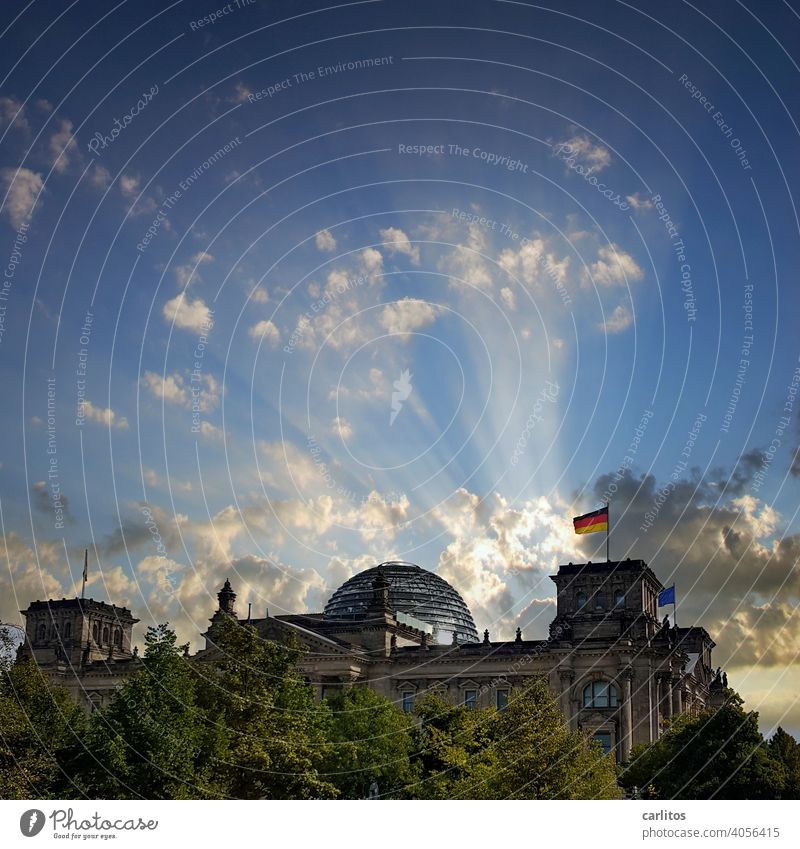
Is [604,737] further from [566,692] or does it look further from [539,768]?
[539,768]

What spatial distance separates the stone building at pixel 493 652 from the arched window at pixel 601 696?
97 millimetres

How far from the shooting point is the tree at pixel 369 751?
74.1 metres

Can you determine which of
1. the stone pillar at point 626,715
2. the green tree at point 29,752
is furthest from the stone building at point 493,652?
the green tree at point 29,752

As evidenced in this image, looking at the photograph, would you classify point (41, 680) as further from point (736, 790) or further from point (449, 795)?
point (736, 790)

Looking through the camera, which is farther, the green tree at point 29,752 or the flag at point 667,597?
the flag at point 667,597

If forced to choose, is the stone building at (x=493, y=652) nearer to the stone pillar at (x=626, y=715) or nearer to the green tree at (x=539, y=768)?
the stone pillar at (x=626, y=715)

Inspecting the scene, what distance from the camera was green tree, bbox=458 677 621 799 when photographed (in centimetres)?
5612

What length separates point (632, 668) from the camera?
356 feet

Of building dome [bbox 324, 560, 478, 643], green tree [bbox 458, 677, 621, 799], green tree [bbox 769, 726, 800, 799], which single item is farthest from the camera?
building dome [bbox 324, 560, 478, 643]

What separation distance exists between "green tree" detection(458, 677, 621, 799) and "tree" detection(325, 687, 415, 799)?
40.9 ft

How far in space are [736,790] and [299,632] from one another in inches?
2346

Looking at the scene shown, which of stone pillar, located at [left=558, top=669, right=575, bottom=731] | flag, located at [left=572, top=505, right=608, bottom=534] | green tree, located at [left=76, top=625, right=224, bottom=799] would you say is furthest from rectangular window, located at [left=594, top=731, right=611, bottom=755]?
green tree, located at [left=76, top=625, right=224, bottom=799]

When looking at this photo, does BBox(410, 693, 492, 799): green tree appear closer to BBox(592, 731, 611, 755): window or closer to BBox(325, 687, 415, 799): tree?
BBox(325, 687, 415, 799): tree

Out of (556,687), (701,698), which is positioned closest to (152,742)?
(556,687)
